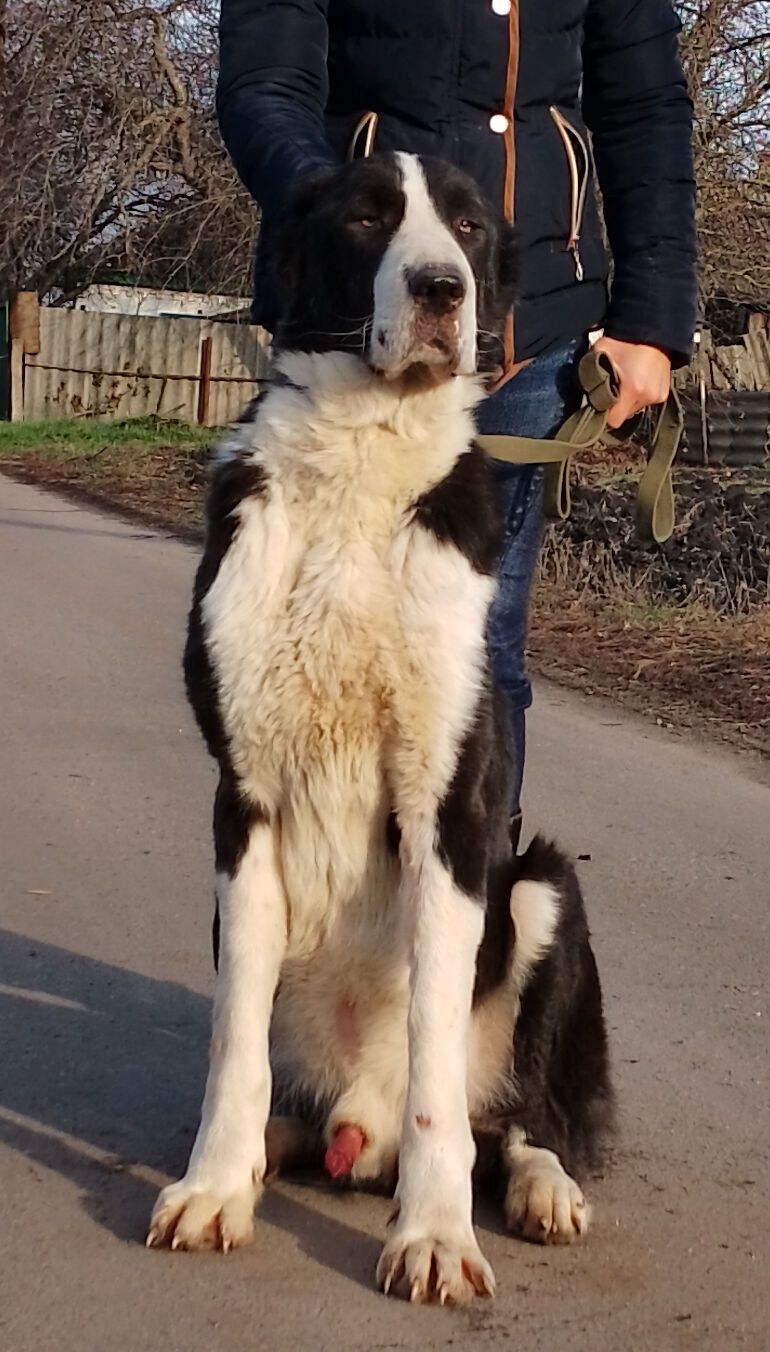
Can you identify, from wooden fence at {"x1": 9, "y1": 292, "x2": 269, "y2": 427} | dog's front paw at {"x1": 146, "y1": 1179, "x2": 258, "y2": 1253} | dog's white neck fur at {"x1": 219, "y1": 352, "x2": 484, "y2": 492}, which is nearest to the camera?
dog's front paw at {"x1": 146, "y1": 1179, "x2": 258, "y2": 1253}

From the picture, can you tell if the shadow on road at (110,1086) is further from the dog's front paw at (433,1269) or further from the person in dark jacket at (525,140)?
the person in dark jacket at (525,140)

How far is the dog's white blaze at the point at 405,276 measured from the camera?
9.31ft

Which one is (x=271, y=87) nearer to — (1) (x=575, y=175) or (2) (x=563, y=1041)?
(1) (x=575, y=175)

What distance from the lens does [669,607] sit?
8.22 meters

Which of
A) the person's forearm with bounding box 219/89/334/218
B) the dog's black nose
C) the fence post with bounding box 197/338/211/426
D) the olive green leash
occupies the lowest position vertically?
the fence post with bounding box 197/338/211/426

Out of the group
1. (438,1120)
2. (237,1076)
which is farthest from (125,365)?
(438,1120)

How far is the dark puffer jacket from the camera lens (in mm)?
3264

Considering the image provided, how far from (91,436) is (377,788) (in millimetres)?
16695

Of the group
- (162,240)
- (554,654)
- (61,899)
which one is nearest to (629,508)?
(554,654)

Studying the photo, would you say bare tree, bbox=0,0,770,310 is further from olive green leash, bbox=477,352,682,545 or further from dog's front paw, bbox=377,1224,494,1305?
dog's front paw, bbox=377,1224,494,1305

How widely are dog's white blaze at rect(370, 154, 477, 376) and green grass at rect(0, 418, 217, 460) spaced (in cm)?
1436

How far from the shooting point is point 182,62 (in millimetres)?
22766

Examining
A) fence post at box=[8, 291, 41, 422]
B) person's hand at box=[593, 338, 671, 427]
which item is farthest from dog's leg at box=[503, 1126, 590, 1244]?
fence post at box=[8, 291, 41, 422]

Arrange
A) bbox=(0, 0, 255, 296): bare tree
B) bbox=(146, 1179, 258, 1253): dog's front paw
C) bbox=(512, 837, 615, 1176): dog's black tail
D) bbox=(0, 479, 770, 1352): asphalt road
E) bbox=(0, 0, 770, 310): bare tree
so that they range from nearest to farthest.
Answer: bbox=(0, 479, 770, 1352): asphalt road → bbox=(146, 1179, 258, 1253): dog's front paw → bbox=(512, 837, 615, 1176): dog's black tail → bbox=(0, 0, 770, 310): bare tree → bbox=(0, 0, 255, 296): bare tree
